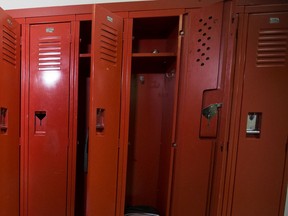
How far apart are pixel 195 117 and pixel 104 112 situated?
2.30 feet

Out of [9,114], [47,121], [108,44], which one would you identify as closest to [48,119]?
[47,121]

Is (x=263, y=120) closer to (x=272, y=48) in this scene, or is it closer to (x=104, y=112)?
(x=272, y=48)

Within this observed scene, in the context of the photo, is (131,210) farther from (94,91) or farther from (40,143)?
(94,91)

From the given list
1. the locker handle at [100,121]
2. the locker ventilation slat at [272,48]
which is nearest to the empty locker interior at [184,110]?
the locker ventilation slat at [272,48]

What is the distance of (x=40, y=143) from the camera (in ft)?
4.55

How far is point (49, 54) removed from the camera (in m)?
1.36

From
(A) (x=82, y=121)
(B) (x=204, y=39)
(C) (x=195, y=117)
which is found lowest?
(A) (x=82, y=121)

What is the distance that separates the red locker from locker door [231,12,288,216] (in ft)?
4.69

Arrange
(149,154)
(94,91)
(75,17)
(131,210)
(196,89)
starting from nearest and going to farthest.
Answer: (94,91)
(196,89)
(75,17)
(131,210)
(149,154)

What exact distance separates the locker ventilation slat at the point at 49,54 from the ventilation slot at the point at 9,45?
19 centimetres

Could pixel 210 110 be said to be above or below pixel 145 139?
above

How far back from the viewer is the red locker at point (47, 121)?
1354 mm

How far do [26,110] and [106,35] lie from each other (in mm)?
968

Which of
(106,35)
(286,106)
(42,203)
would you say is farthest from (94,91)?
(286,106)
